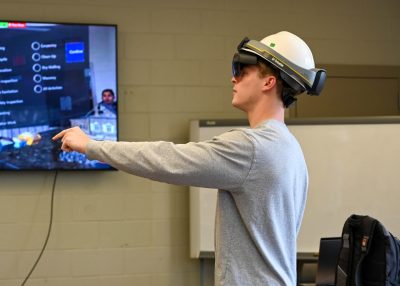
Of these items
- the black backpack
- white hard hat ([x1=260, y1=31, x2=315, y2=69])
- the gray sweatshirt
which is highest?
white hard hat ([x1=260, y1=31, x2=315, y2=69])

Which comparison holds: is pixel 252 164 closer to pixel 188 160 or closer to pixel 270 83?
pixel 188 160

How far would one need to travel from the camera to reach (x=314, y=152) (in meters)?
3.08

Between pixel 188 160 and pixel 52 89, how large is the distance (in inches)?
79.0

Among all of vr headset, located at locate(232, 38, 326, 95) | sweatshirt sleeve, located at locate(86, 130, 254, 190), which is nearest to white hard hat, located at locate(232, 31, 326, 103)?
vr headset, located at locate(232, 38, 326, 95)

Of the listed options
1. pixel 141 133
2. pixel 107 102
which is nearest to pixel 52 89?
pixel 107 102

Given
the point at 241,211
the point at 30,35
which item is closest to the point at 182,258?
the point at 30,35

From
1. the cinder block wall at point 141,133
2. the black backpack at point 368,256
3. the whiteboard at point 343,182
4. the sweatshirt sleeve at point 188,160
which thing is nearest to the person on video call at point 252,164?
the sweatshirt sleeve at point 188,160

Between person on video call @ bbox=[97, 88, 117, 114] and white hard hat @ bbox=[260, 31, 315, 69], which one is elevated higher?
white hard hat @ bbox=[260, 31, 315, 69]

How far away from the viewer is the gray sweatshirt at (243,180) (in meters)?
1.20

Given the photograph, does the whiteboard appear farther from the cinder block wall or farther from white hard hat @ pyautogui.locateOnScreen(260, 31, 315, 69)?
white hard hat @ pyautogui.locateOnScreen(260, 31, 315, 69)

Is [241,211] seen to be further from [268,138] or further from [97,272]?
[97,272]

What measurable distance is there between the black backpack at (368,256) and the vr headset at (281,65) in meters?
0.66

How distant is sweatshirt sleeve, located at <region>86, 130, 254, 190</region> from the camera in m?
1.20

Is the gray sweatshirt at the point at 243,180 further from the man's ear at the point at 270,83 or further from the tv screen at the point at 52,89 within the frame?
the tv screen at the point at 52,89
